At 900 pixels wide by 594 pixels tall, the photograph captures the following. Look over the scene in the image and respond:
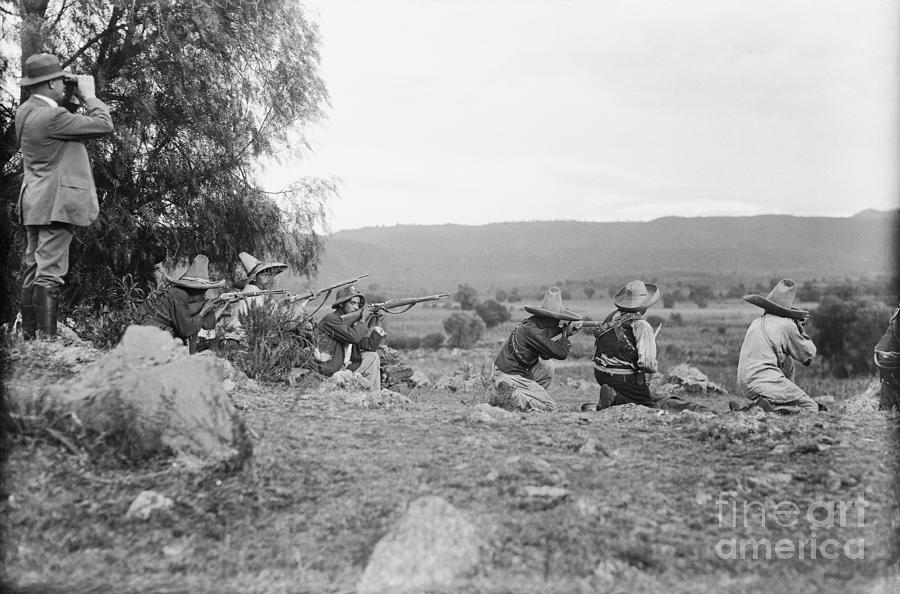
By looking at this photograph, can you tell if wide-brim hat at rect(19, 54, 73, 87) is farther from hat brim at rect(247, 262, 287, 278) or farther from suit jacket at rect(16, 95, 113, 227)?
hat brim at rect(247, 262, 287, 278)

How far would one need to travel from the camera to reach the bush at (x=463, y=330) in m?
24.7

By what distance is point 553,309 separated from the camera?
7.89m

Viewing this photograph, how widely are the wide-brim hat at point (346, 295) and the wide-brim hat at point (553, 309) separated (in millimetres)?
2590

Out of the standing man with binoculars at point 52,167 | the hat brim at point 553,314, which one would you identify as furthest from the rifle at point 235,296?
the hat brim at point 553,314

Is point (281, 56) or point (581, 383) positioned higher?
point (281, 56)

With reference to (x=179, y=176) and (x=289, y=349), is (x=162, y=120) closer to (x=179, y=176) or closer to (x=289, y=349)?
(x=179, y=176)

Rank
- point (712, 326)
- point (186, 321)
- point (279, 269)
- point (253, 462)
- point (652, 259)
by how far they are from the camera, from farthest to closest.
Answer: point (652, 259) → point (712, 326) → point (279, 269) → point (186, 321) → point (253, 462)

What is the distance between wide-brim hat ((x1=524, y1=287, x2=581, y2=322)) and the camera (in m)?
7.82

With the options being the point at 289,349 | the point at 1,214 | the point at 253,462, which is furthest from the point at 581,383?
the point at 253,462

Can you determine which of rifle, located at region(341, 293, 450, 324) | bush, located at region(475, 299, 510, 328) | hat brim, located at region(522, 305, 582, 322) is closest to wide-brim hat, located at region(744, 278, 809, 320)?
hat brim, located at region(522, 305, 582, 322)

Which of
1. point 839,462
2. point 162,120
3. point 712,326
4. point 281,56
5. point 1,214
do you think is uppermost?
point 281,56

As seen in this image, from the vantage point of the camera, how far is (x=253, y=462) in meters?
3.94

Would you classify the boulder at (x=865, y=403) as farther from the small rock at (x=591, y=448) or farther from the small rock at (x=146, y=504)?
the small rock at (x=146, y=504)

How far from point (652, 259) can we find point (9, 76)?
7745cm
